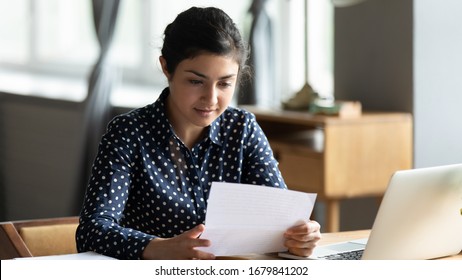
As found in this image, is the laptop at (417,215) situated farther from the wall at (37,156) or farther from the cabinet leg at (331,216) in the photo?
the wall at (37,156)

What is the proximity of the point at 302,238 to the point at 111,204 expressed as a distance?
464 millimetres

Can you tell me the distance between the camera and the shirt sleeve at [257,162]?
2322 mm

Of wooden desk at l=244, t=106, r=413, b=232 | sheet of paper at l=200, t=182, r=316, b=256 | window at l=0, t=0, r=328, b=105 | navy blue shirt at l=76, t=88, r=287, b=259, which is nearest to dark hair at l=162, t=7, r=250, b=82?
navy blue shirt at l=76, t=88, r=287, b=259

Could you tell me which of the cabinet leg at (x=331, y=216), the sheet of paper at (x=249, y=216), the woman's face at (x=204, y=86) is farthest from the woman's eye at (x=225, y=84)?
the cabinet leg at (x=331, y=216)

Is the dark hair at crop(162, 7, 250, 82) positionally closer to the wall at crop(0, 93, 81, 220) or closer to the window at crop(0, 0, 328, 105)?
the window at crop(0, 0, 328, 105)

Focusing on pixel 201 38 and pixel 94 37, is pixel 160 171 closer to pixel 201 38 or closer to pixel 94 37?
pixel 201 38

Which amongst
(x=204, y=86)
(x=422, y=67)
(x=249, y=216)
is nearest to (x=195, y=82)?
(x=204, y=86)

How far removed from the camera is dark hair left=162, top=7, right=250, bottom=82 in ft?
7.00

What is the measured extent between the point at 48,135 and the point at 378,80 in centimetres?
209

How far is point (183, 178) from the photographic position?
224cm

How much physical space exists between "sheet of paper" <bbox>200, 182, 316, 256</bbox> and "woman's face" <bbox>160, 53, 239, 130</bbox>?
1.20 feet

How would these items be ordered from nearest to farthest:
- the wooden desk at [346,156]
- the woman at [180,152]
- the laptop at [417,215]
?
1. the laptop at [417,215]
2. the woman at [180,152]
3. the wooden desk at [346,156]
